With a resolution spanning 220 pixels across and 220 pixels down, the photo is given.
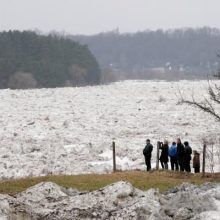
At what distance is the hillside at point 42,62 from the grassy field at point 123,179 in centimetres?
7227

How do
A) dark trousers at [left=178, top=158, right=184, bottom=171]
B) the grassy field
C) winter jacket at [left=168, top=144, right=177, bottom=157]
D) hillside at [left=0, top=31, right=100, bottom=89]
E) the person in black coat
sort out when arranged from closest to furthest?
the grassy field < dark trousers at [left=178, top=158, right=184, bottom=171] < winter jacket at [left=168, top=144, right=177, bottom=157] < the person in black coat < hillside at [left=0, top=31, right=100, bottom=89]

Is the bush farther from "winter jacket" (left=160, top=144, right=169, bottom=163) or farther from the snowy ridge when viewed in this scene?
the snowy ridge

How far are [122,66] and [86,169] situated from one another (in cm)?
17448

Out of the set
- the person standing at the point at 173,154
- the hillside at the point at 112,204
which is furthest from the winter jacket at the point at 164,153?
the hillside at the point at 112,204

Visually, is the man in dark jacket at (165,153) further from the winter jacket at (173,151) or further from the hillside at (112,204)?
the hillside at (112,204)

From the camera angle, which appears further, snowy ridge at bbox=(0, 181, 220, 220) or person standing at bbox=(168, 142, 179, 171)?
person standing at bbox=(168, 142, 179, 171)

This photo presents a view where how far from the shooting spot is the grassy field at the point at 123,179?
1742 cm

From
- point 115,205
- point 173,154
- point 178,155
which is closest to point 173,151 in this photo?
point 173,154

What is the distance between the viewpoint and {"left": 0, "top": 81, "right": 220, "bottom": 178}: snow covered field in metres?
27.2

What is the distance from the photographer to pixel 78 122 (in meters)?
41.0

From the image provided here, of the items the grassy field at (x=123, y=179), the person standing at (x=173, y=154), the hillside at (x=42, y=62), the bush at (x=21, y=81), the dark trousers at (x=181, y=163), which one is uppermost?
the hillside at (x=42, y=62)

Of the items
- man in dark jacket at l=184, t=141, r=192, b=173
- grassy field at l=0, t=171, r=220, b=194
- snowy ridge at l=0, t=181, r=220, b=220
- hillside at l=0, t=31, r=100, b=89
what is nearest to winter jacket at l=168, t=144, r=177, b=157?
man in dark jacket at l=184, t=141, r=192, b=173

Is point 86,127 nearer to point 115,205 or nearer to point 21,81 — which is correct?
point 115,205

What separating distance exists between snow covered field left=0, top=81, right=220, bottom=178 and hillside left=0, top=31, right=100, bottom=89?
35.1 m
